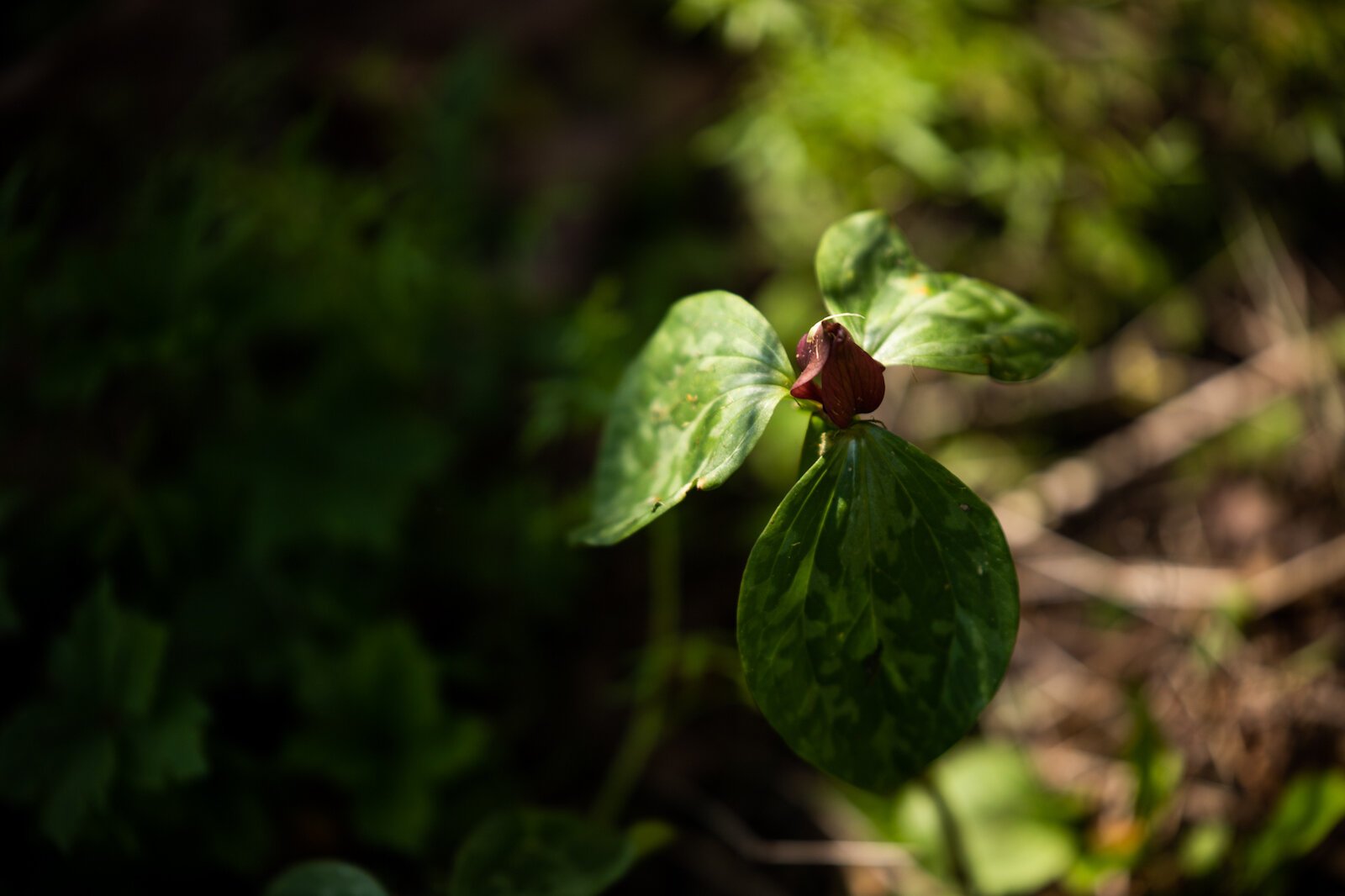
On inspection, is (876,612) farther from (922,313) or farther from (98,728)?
(98,728)

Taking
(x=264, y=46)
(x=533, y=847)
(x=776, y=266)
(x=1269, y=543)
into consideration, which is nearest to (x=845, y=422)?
(x=533, y=847)

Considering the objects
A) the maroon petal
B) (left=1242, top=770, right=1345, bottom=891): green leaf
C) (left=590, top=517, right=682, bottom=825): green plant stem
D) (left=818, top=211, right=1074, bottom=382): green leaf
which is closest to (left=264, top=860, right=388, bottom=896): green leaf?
(left=590, top=517, right=682, bottom=825): green plant stem

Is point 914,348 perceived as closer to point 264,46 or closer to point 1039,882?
point 1039,882

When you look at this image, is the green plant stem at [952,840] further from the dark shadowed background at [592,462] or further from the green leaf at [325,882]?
the green leaf at [325,882]

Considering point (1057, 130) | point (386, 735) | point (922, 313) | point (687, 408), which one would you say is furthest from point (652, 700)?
point (1057, 130)

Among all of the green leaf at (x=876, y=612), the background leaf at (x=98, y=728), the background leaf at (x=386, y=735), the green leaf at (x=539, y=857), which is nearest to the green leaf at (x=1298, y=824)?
the green leaf at (x=876, y=612)

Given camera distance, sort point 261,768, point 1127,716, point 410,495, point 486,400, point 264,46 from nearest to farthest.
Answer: point 261,768 → point 1127,716 → point 410,495 → point 486,400 → point 264,46
